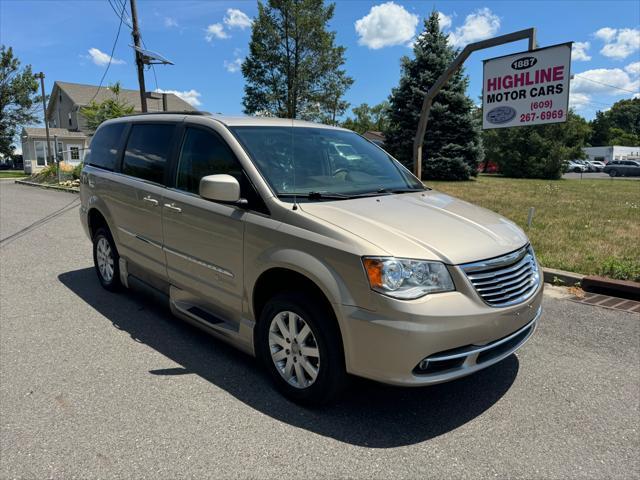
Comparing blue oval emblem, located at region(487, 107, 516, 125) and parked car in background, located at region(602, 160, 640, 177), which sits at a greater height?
blue oval emblem, located at region(487, 107, 516, 125)

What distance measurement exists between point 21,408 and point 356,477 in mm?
2263

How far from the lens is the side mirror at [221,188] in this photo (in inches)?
131

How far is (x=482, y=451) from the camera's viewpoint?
9.04 feet

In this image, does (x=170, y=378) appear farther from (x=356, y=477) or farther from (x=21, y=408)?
(x=356, y=477)

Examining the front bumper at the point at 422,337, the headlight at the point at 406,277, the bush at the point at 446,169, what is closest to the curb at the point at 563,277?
the front bumper at the point at 422,337

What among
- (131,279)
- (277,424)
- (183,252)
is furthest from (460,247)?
(131,279)

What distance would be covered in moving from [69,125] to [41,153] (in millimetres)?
4461

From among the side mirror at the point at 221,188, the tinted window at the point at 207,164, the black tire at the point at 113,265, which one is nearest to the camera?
the side mirror at the point at 221,188

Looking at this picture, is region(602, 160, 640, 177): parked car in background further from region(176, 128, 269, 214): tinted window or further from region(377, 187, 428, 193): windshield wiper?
region(176, 128, 269, 214): tinted window

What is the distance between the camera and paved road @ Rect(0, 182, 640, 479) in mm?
2639

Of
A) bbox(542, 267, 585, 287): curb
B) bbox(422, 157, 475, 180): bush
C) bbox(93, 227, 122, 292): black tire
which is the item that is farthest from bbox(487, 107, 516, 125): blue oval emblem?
bbox(422, 157, 475, 180): bush

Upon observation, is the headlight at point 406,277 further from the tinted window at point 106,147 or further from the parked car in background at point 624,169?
the parked car in background at point 624,169

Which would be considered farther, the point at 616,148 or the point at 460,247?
the point at 616,148

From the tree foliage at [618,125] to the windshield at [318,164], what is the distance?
9759 centimetres
